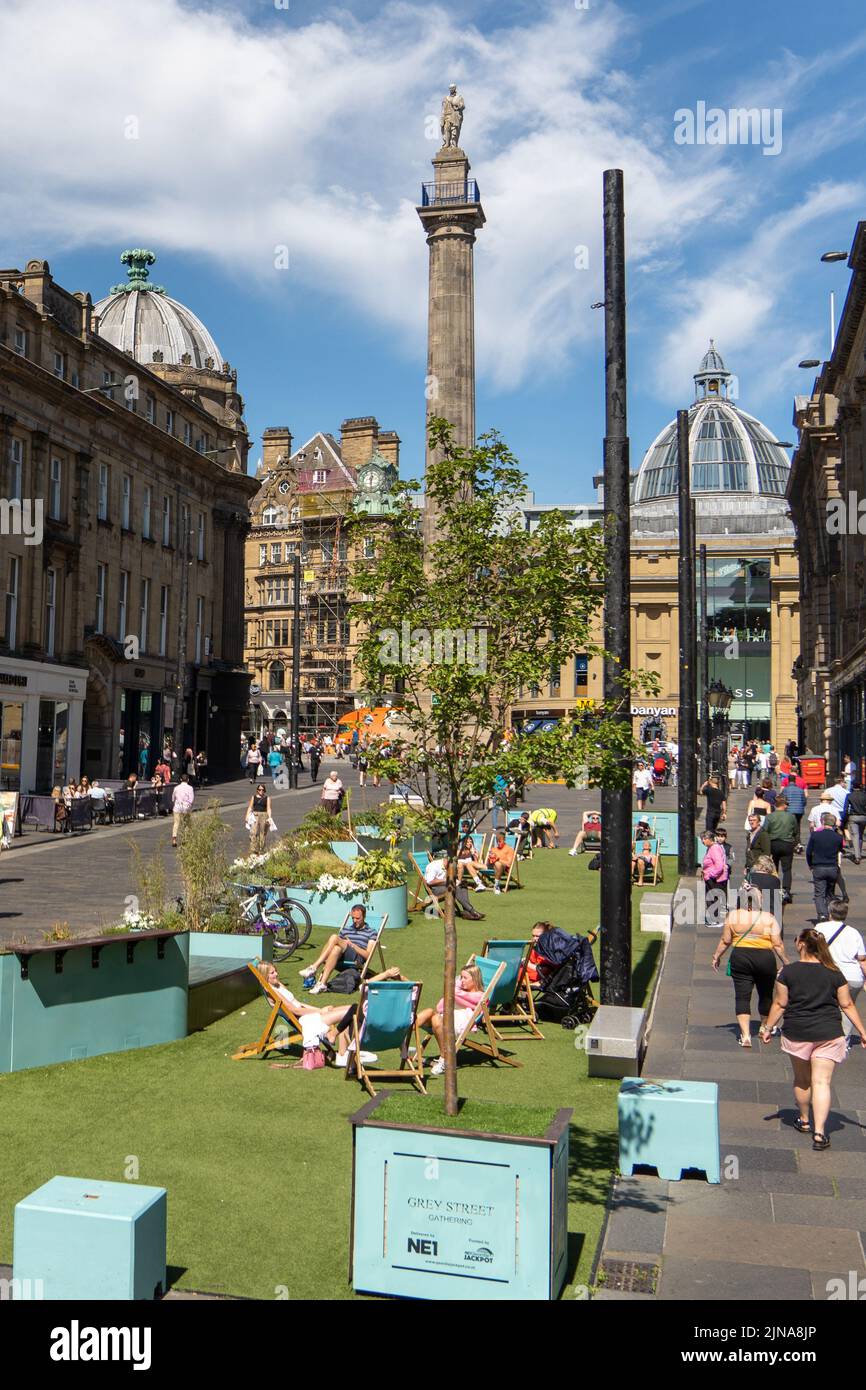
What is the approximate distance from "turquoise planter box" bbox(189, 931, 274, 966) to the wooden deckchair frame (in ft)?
8.33

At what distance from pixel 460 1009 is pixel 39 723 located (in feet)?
94.5

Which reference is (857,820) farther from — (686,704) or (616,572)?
(616,572)

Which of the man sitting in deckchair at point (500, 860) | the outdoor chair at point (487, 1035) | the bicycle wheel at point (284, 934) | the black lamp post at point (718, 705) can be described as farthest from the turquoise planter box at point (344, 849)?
the black lamp post at point (718, 705)

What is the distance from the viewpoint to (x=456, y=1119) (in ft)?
20.9

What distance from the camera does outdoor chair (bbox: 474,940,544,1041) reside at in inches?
449

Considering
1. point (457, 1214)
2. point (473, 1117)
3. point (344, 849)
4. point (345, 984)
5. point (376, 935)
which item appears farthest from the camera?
point (344, 849)

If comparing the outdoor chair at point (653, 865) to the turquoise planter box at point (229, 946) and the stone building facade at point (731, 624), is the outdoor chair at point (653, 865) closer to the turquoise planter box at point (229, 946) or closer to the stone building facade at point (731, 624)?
the turquoise planter box at point (229, 946)

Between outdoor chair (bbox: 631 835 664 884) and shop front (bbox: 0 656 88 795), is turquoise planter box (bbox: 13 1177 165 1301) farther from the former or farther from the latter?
shop front (bbox: 0 656 88 795)

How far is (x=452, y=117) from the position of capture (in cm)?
4675

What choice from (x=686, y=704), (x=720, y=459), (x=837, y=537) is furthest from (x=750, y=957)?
(x=720, y=459)

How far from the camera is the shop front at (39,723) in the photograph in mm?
34719

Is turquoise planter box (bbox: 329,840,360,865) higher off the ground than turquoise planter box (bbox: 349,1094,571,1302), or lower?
higher

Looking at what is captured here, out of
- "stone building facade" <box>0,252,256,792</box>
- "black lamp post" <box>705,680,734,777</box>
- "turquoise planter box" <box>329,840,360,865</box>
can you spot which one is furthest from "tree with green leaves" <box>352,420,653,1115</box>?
"stone building facade" <box>0,252,256,792</box>

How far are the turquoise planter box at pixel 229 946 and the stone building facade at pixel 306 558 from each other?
65027mm
